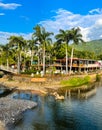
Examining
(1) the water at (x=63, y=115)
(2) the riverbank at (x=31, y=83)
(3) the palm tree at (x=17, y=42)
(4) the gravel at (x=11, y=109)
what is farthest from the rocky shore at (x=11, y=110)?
(3) the palm tree at (x=17, y=42)

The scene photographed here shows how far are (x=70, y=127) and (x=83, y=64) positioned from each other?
93.9m

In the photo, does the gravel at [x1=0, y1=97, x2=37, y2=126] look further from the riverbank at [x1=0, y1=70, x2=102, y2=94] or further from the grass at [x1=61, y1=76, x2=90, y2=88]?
the grass at [x1=61, y1=76, x2=90, y2=88]

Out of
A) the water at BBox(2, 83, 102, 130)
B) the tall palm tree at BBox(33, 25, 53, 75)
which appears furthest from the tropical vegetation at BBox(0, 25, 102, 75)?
the water at BBox(2, 83, 102, 130)

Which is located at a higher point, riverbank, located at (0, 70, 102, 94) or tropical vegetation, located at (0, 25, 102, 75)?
tropical vegetation, located at (0, 25, 102, 75)

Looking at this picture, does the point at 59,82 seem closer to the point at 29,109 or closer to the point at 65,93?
the point at 65,93

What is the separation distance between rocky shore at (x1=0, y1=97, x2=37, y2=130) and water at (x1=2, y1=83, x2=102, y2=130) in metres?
1.22

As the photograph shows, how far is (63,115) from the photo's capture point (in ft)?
183

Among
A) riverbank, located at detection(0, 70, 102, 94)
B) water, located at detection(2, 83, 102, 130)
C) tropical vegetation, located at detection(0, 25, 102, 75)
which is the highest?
tropical vegetation, located at detection(0, 25, 102, 75)

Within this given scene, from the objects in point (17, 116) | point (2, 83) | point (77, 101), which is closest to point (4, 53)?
Result: point (2, 83)

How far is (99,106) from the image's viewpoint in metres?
64.4

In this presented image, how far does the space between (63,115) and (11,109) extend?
10.2 m

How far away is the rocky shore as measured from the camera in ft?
162

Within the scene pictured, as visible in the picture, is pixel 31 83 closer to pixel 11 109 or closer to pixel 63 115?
pixel 11 109

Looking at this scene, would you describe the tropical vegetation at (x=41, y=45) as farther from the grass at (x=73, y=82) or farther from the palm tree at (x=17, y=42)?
the grass at (x=73, y=82)
